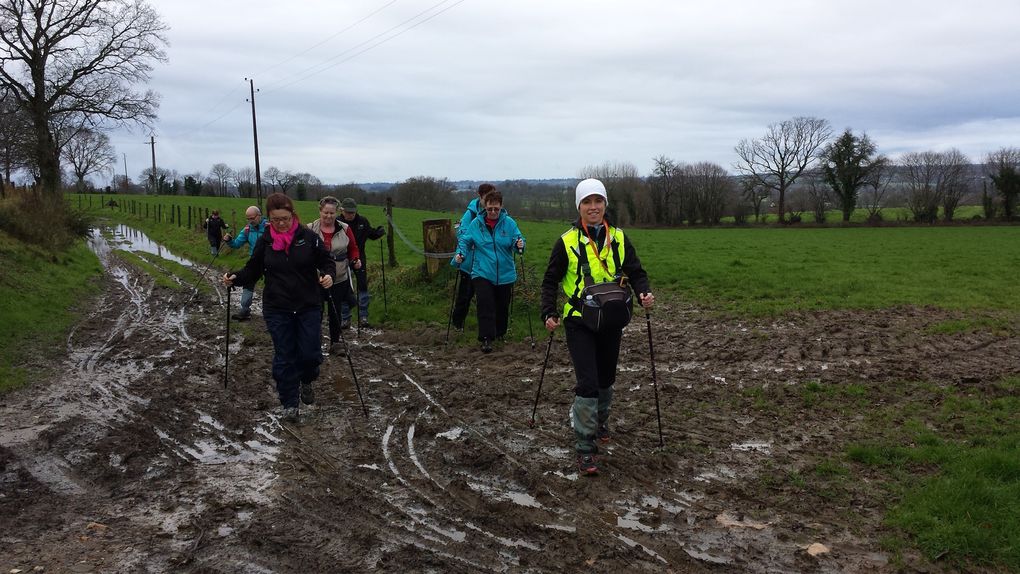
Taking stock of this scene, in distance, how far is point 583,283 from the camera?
5.53 meters

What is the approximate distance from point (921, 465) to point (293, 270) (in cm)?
587

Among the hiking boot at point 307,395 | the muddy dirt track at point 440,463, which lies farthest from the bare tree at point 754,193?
the hiking boot at point 307,395

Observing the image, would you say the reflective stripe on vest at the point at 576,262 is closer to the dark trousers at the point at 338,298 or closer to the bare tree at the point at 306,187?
the dark trousers at the point at 338,298

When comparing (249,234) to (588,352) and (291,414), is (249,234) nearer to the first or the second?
(291,414)

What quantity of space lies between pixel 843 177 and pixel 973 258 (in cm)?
4668

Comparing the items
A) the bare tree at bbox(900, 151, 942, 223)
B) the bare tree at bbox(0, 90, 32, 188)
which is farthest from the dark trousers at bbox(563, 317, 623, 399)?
the bare tree at bbox(900, 151, 942, 223)

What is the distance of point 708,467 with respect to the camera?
5.55m

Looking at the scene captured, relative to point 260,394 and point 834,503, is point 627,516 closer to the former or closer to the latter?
point 834,503

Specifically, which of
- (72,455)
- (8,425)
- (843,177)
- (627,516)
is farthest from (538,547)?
(843,177)

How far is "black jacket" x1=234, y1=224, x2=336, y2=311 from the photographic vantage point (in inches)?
267

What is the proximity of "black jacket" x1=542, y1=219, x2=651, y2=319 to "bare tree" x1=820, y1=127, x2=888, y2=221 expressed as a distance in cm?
6557

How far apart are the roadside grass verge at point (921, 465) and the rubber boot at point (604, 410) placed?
1.39m

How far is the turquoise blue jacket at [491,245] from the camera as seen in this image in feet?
31.0

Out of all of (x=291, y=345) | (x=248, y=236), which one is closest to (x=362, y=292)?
(x=248, y=236)
